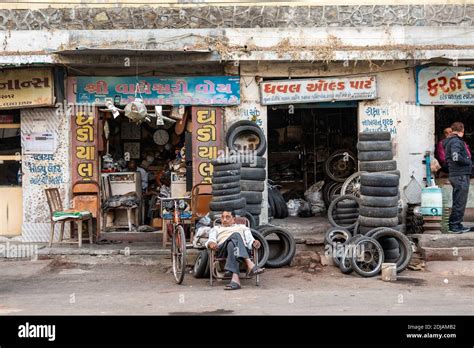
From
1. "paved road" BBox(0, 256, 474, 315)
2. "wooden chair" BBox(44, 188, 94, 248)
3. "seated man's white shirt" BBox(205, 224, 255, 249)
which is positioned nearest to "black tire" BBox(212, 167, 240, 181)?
"seated man's white shirt" BBox(205, 224, 255, 249)

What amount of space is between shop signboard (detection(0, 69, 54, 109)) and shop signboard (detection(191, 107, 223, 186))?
8.73 feet

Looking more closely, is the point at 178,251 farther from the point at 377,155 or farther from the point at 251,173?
the point at 377,155

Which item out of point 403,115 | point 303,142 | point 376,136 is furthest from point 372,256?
point 303,142

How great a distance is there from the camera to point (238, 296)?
9.06m

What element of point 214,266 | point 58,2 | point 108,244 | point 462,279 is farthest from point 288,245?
point 58,2

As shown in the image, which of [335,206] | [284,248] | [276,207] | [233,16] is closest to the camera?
[284,248]

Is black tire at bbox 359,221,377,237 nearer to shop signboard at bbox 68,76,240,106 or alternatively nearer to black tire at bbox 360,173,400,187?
black tire at bbox 360,173,400,187

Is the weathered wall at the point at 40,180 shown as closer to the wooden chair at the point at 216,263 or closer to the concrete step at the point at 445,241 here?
the wooden chair at the point at 216,263

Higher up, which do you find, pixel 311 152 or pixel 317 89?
pixel 317 89

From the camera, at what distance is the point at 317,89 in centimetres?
1283

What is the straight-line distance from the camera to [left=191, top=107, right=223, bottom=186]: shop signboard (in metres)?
12.8

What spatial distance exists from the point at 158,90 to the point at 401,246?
17.1 ft

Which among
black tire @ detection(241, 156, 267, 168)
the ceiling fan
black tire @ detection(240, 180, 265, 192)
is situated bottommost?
black tire @ detection(240, 180, 265, 192)

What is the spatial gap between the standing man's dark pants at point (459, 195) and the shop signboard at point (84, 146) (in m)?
6.39
